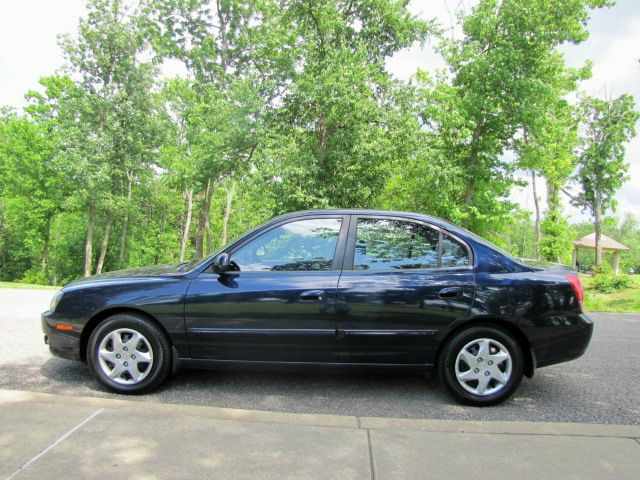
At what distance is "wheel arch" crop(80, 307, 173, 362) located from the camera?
3.73m

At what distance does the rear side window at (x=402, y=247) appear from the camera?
373cm

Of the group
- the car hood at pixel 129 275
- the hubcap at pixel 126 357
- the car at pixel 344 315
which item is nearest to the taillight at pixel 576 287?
the car at pixel 344 315

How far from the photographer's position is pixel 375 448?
266 cm

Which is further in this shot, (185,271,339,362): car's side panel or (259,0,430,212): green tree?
(259,0,430,212): green tree

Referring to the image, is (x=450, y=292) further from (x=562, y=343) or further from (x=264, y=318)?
(x=264, y=318)

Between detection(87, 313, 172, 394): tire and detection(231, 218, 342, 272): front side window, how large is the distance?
97 centimetres

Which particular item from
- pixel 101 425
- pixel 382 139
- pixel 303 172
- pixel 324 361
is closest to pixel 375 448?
pixel 324 361

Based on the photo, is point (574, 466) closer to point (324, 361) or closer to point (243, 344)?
point (324, 361)

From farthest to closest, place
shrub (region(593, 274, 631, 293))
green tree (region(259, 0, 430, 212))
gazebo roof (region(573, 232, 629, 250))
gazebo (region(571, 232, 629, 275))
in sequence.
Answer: gazebo roof (region(573, 232, 629, 250)), gazebo (region(571, 232, 629, 275)), shrub (region(593, 274, 631, 293)), green tree (region(259, 0, 430, 212))

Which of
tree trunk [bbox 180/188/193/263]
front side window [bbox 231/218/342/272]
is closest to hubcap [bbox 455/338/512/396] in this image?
front side window [bbox 231/218/342/272]

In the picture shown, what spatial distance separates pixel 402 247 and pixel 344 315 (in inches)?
31.9

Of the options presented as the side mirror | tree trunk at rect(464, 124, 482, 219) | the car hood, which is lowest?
the car hood

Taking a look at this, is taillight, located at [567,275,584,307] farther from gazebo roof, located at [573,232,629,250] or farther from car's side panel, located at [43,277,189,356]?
gazebo roof, located at [573,232,629,250]

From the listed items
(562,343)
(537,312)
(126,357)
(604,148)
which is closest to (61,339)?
(126,357)
